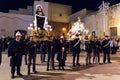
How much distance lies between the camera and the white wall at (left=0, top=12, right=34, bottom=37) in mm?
33125

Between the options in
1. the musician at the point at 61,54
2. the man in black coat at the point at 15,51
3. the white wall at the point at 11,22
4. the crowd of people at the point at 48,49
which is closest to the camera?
the man in black coat at the point at 15,51

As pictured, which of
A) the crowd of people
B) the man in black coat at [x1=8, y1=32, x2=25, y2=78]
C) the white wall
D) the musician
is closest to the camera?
the man in black coat at [x1=8, y1=32, x2=25, y2=78]

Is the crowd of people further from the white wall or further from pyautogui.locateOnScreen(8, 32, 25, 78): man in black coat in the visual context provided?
the white wall

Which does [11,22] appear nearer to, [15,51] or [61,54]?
[61,54]

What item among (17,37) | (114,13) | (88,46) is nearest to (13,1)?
(114,13)

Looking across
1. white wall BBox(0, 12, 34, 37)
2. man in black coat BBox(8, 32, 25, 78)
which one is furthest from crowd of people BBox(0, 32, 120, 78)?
white wall BBox(0, 12, 34, 37)

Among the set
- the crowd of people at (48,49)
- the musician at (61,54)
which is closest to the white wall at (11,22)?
the crowd of people at (48,49)

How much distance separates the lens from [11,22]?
33.9 m

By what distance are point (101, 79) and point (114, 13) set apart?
18.5 meters

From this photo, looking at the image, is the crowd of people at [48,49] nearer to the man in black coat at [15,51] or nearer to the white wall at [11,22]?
the man in black coat at [15,51]

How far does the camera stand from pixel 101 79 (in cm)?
1005

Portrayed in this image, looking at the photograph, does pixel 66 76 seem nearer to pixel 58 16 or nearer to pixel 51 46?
pixel 51 46

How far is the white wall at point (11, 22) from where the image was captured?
33125 millimetres

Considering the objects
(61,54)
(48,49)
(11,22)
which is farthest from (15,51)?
(11,22)
